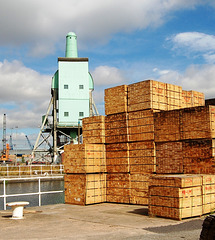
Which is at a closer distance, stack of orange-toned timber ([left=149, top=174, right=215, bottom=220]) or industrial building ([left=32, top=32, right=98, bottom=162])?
stack of orange-toned timber ([left=149, top=174, right=215, bottom=220])

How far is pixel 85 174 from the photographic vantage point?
13.7m

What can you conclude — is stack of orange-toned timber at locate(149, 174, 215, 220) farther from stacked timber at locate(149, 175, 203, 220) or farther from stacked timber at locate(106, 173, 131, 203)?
stacked timber at locate(106, 173, 131, 203)

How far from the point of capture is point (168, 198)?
10.1 m

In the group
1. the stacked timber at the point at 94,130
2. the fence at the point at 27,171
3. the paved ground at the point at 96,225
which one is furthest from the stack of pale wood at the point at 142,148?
the fence at the point at 27,171

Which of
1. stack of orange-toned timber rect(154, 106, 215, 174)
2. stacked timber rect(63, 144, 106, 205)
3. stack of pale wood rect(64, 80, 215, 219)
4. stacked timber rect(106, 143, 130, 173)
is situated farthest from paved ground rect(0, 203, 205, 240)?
stack of orange-toned timber rect(154, 106, 215, 174)

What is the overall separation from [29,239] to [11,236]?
0.63 meters

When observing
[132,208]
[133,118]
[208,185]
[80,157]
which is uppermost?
[133,118]

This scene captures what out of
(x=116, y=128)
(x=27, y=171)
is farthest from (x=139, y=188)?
(x=27, y=171)

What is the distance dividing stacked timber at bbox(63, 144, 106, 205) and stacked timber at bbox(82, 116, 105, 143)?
39 cm

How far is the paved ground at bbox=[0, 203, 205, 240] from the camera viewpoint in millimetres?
8109

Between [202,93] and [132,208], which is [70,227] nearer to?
[132,208]

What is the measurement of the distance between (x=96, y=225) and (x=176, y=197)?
2.47m

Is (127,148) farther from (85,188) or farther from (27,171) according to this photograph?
(27,171)

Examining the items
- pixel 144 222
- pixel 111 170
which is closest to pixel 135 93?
pixel 111 170
